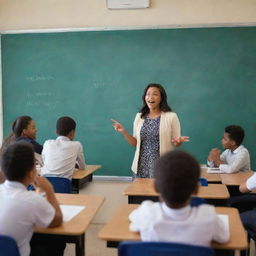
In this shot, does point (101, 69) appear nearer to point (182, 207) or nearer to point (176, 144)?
point (176, 144)

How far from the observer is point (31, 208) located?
1774 millimetres

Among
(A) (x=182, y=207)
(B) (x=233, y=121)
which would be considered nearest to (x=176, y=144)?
(B) (x=233, y=121)

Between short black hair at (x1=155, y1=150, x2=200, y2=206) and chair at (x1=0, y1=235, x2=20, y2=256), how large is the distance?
2.39ft

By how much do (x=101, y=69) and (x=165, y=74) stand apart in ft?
2.62

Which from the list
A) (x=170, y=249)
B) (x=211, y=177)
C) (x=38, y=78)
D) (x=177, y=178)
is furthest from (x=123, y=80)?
(x=170, y=249)

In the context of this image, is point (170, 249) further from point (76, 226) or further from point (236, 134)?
point (236, 134)

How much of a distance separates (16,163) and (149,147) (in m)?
1.68

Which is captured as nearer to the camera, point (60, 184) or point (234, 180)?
point (60, 184)

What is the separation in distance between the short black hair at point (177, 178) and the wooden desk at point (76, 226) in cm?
57

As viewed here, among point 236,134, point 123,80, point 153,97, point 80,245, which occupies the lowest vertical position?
point 80,245

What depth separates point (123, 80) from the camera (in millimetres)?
4375

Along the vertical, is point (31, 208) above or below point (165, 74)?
below

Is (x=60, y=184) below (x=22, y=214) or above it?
below

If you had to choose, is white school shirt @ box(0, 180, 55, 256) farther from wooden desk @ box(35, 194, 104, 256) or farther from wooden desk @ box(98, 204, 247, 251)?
wooden desk @ box(98, 204, 247, 251)
